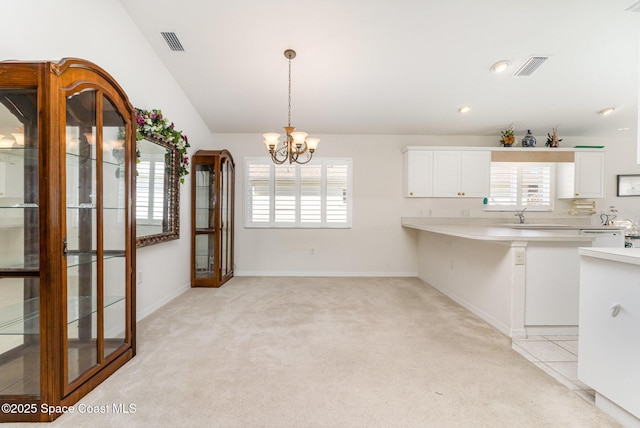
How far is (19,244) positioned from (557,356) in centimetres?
397

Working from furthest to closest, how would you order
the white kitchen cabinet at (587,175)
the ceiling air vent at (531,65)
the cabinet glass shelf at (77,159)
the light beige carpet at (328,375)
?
the white kitchen cabinet at (587,175) < the ceiling air vent at (531,65) < the cabinet glass shelf at (77,159) < the light beige carpet at (328,375)

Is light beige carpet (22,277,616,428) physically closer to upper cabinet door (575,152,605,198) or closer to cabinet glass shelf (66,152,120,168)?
cabinet glass shelf (66,152,120,168)

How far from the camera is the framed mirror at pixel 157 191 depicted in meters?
3.05

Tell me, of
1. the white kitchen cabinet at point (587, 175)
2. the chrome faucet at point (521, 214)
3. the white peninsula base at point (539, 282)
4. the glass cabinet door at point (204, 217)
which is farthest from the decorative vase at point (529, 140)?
the glass cabinet door at point (204, 217)

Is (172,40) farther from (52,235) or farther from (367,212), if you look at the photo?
(367,212)

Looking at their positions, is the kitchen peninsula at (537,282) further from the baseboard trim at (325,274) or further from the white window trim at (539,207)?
the white window trim at (539,207)

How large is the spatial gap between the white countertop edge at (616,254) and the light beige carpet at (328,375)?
919 millimetres

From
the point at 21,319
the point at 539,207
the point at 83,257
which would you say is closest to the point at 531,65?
the point at 539,207

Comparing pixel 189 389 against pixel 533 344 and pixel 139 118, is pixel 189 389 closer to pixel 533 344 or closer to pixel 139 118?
pixel 139 118

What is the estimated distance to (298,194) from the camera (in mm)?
5047

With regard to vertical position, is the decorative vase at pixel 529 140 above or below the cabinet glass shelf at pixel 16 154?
above

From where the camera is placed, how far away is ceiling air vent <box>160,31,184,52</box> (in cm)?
299

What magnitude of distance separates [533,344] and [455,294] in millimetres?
1272

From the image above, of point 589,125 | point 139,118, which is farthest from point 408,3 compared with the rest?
point 589,125
